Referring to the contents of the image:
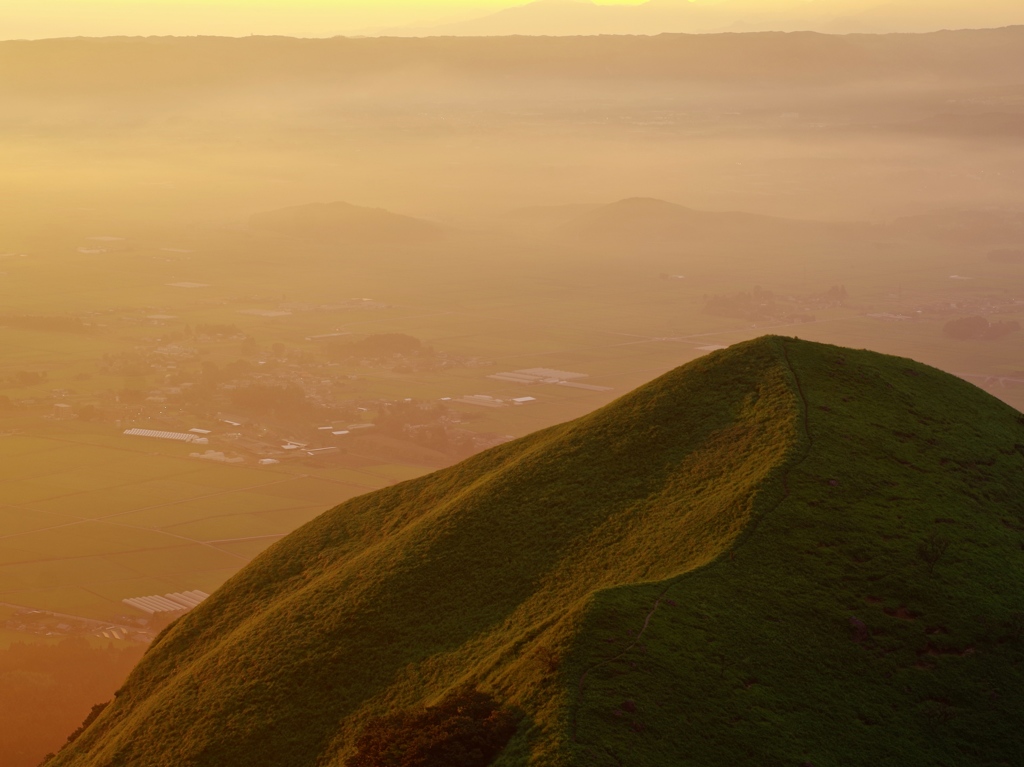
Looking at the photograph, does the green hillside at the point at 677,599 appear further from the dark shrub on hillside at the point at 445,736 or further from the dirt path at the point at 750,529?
the dark shrub on hillside at the point at 445,736

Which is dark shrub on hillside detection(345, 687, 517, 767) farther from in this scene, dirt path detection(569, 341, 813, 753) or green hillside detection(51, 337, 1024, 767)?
dirt path detection(569, 341, 813, 753)

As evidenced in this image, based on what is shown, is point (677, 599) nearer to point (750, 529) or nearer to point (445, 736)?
point (750, 529)

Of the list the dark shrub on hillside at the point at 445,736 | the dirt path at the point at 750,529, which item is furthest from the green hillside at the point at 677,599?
the dark shrub on hillside at the point at 445,736

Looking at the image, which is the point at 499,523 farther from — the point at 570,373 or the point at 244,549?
the point at 570,373

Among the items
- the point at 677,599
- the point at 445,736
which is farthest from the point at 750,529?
the point at 445,736

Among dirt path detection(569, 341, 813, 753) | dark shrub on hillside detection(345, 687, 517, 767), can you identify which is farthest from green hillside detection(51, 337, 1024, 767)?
dark shrub on hillside detection(345, 687, 517, 767)

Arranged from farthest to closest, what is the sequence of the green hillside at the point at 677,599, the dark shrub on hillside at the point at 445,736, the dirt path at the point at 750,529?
the green hillside at the point at 677,599
the dirt path at the point at 750,529
the dark shrub on hillside at the point at 445,736

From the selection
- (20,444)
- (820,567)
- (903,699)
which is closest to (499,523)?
(820,567)
